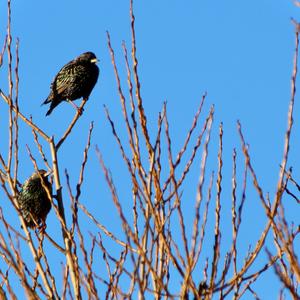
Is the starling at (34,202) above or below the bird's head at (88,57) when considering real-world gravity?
below

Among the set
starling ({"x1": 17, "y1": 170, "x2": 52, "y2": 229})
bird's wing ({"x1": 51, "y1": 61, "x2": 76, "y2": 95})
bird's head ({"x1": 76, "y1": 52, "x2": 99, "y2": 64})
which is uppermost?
bird's head ({"x1": 76, "y1": 52, "x2": 99, "y2": 64})

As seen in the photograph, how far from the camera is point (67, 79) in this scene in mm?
Result: 9758

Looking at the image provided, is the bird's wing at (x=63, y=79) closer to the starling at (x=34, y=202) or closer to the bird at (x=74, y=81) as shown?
the bird at (x=74, y=81)

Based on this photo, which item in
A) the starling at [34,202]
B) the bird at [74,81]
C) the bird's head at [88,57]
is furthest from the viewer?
the bird's head at [88,57]

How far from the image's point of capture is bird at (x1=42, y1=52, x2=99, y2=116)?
9.63 metres

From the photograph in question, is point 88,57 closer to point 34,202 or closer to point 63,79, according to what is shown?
point 63,79

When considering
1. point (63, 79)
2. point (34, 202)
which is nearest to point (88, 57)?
point (63, 79)

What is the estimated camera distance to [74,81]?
9.70 m

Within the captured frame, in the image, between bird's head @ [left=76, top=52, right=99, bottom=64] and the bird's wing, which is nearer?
the bird's wing

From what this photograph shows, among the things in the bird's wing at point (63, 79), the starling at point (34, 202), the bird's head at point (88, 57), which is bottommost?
the starling at point (34, 202)

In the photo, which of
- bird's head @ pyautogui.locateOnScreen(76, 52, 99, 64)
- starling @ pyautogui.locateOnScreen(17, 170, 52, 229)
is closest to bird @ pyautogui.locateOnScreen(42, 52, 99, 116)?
bird's head @ pyautogui.locateOnScreen(76, 52, 99, 64)

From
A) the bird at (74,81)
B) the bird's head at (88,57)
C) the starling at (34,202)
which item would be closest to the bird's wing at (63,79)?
the bird at (74,81)

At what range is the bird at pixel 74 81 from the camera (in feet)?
31.6

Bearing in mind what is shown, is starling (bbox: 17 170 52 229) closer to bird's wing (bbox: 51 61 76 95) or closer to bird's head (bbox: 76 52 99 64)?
bird's wing (bbox: 51 61 76 95)
